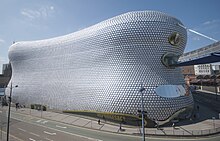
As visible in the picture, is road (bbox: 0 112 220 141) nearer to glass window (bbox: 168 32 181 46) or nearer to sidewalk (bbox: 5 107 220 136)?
sidewalk (bbox: 5 107 220 136)

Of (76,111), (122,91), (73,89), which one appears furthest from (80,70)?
(122,91)

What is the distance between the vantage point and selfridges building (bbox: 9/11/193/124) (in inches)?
1672

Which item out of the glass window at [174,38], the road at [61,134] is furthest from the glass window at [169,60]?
the road at [61,134]

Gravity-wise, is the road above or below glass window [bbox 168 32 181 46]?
below

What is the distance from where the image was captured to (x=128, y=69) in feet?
148

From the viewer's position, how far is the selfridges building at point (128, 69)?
42469 mm

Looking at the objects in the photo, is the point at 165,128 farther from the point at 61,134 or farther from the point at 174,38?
the point at 174,38

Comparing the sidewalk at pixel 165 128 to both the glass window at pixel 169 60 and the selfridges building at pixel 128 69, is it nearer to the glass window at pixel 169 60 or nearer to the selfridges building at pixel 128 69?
the selfridges building at pixel 128 69

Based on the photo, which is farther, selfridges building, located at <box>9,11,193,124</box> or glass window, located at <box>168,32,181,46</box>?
glass window, located at <box>168,32,181,46</box>

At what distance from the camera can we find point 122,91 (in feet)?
142

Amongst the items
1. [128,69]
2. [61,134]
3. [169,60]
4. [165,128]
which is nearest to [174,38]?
[169,60]

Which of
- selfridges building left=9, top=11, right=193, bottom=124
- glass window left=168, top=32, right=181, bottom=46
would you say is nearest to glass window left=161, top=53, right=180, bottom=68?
selfridges building left=9, top=11, right=193, bottom=124

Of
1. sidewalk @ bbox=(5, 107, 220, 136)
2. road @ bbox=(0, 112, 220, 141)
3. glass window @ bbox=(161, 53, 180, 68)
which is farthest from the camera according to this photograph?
glass window @ bbox=(161, 53, 180, 68)

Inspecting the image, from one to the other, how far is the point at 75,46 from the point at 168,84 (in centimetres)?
3213
